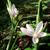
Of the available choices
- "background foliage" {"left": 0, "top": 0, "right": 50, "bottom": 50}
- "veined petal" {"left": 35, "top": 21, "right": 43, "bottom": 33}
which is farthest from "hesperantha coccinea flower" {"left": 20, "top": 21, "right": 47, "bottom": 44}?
"background foliage" {"left": 0, "top": 0, "right": 50, "bottom": 50}

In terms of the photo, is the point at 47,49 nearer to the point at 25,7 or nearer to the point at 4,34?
the point at 4,34

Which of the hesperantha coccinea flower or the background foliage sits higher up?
the hesperantha coccinea flower

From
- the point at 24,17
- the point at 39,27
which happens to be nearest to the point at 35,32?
the point at 39,27

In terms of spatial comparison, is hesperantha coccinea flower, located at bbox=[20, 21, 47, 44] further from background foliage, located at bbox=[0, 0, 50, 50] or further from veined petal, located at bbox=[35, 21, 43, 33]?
background foliage, located at bbox=[0, 0, 50, 50]

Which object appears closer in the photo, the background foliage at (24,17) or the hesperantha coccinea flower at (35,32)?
the hesperantha coccinea flower at (35,32)

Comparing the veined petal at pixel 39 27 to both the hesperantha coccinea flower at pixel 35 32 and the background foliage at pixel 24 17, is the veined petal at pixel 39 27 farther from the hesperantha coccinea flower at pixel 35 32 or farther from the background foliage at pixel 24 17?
the background foliage at pixel 24 17

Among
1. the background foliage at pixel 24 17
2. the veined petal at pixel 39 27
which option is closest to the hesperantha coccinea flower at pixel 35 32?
the veined petal at pixel 39 27

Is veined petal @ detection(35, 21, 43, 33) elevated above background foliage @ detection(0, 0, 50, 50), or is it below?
above

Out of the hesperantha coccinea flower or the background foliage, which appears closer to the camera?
the hesperantha coccinea flower

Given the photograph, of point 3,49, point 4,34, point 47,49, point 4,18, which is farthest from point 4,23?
point 47,49

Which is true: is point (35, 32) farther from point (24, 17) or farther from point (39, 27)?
point (24, 17)

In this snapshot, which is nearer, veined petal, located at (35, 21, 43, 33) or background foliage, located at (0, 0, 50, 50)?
veined petal, located at (35, 21, 43, 33)

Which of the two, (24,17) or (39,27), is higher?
(39,27)
